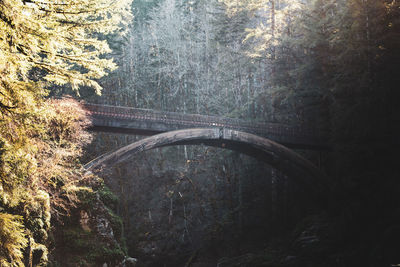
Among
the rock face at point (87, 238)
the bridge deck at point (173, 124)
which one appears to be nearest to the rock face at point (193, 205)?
the bridge deck at point (173, 124)

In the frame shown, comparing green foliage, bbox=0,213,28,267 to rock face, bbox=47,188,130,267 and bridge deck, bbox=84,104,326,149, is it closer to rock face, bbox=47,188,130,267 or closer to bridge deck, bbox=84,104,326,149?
rock face, bbox=47,188,130,267

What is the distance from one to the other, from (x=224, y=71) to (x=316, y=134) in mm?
10937

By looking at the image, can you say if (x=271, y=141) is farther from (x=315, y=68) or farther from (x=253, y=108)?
(x=253, y=108)

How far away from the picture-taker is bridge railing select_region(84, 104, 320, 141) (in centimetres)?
1521

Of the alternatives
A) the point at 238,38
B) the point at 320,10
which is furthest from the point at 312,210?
the point at 238,38

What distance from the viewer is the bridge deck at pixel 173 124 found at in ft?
49.4

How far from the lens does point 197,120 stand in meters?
17.3

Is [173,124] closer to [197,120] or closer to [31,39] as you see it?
[197,120]

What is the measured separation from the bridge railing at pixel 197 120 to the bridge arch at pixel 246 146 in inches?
26.5

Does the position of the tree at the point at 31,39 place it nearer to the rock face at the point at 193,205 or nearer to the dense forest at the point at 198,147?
the dense forest at the point at 198,147

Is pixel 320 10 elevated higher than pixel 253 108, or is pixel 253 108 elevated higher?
pixel 320 10

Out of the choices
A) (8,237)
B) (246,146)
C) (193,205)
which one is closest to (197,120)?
(246,146)

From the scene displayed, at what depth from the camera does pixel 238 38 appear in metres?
25.8

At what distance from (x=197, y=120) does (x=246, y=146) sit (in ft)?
9.76
